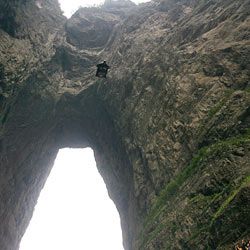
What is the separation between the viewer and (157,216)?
16312mm

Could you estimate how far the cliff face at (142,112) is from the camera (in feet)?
43.1

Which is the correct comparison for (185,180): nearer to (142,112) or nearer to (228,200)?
(228,200)

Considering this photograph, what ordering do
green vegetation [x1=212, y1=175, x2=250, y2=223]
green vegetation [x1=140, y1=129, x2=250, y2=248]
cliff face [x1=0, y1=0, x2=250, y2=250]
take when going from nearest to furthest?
green vegetation [x1=212, y1=175, x2=250, y2=223]
green vegetation [x1=140, y1=129, x2=250, y2=248]
cliff face [x1=0, y1=0, x2=250, y2=250]

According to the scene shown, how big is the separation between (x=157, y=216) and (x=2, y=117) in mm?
12380

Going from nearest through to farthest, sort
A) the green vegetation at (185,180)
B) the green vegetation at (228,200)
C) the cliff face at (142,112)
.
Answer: the green vegetation at (228,200)
the green vegetation at (185,180)
the cliff face at (142,112)

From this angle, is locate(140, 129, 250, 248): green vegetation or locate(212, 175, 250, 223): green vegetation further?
locate(140, 129, 250, 248): green vegetation

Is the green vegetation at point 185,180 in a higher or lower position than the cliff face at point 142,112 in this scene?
lower

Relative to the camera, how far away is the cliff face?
43.1ft

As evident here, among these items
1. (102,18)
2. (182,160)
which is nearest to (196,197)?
(182,160)

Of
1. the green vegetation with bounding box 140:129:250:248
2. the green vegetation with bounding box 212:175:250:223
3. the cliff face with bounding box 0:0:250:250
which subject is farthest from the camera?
the cliff face with bounding box 0:0:250:250

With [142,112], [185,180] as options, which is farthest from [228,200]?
[142,112]

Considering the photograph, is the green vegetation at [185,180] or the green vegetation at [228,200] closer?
the green vegetation at [228,200]

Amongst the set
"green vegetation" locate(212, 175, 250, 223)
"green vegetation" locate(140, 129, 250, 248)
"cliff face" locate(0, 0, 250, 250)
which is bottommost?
"green vegetation" locate(212, 175, 250, 223)

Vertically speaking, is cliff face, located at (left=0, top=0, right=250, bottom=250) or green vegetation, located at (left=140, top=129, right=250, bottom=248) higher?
cliff face, located at (left=0, top=0, right=250, bottom=250)
